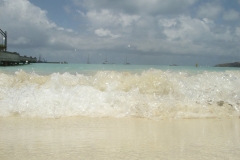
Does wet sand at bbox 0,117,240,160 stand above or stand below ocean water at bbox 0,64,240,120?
below

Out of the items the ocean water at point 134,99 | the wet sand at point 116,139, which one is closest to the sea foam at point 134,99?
the ocean water at point 134,99

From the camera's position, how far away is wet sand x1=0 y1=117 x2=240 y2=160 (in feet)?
8.05

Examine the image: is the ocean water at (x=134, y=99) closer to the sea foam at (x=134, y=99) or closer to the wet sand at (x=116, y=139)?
the sea foam at (x=134, y=99)

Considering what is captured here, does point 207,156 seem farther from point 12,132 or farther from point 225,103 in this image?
point 225,103

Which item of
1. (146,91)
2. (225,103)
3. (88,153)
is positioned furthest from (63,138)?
(225,103)

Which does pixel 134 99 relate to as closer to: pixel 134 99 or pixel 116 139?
pixel 134 99

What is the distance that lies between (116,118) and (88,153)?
188cm

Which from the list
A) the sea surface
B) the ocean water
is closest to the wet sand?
the sea surface

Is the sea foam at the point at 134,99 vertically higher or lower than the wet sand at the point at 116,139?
higher

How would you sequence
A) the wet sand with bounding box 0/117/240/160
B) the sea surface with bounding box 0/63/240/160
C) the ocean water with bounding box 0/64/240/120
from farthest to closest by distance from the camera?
the ocean water with bounding box 0/64/240/120
the sea surface with bounding box 0/63/240/160
the wet sand with bounding box 0/117/240/160

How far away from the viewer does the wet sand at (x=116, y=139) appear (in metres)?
2.45

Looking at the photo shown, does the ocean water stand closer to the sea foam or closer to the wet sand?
the sea foam

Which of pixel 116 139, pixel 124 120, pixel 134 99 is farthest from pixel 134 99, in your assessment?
pixel 116 139

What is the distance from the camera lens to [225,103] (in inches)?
215
